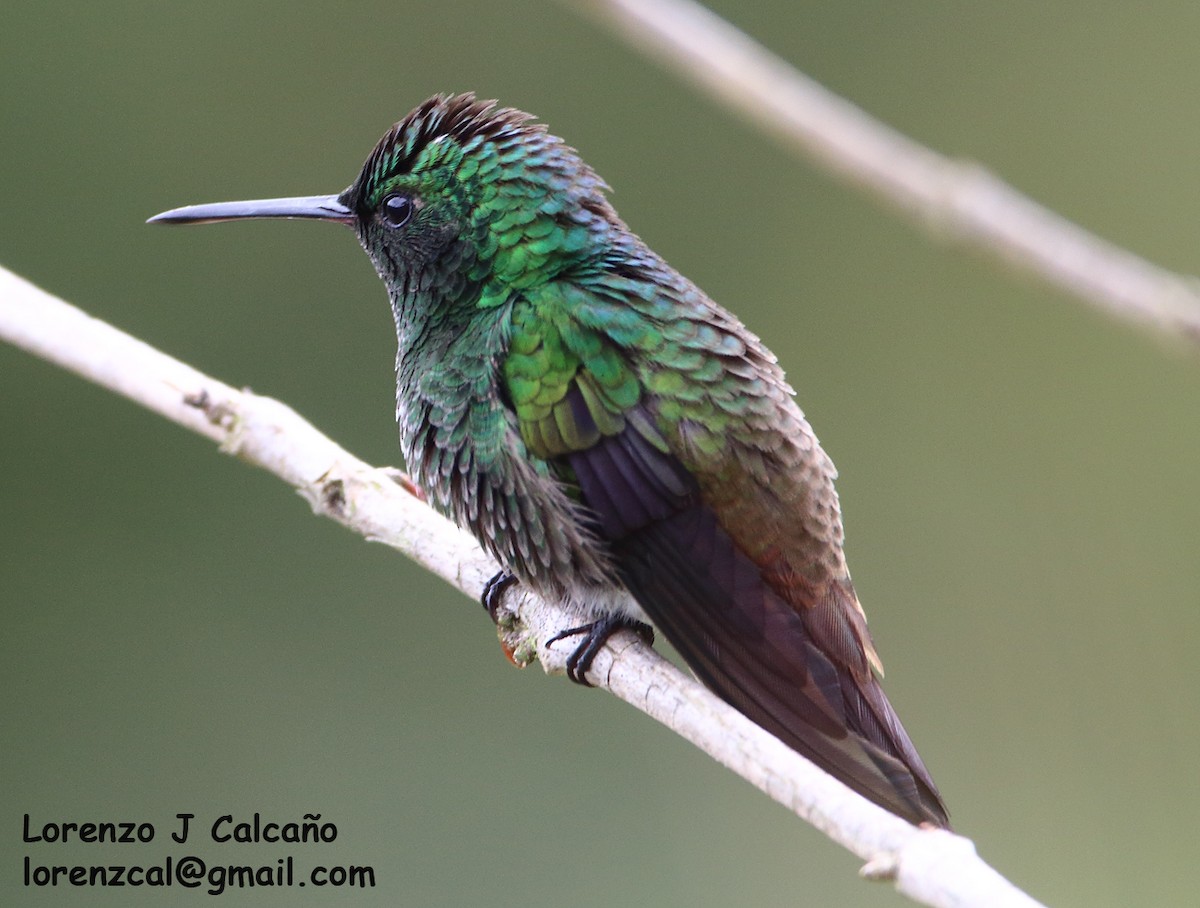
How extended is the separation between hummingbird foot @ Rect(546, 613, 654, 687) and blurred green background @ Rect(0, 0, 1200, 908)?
203cm

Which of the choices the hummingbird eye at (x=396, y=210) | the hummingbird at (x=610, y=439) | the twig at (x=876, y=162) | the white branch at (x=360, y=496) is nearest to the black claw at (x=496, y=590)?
the white branch at (x=360, y=496)

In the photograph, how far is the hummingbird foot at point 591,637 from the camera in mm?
2395

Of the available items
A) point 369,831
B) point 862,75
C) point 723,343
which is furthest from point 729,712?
point 862,75

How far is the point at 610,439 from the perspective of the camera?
90.1 inches

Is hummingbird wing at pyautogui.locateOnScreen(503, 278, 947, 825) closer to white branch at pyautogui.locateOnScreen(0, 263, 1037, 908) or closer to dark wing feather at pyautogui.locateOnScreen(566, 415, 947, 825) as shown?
dark wing feather at pyautogui.locateOnScreen(566, 415, 947, 825)

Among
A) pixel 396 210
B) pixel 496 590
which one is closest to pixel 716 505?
pixel 496 590

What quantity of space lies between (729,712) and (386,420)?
128 inches

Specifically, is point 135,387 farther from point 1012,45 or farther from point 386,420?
point 1012,45

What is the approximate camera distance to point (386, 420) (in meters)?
5.02

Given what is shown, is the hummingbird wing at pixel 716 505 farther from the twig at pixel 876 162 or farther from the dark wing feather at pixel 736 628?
the twig at pixel 876 162

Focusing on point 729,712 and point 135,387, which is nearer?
point 729,712

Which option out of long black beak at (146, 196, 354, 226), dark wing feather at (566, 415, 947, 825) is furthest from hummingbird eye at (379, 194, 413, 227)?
dark wing feather at (566, 415, 947, 825)

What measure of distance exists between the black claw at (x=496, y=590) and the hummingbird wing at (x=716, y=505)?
431 mm

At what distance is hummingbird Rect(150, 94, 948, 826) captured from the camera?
2203 mm
